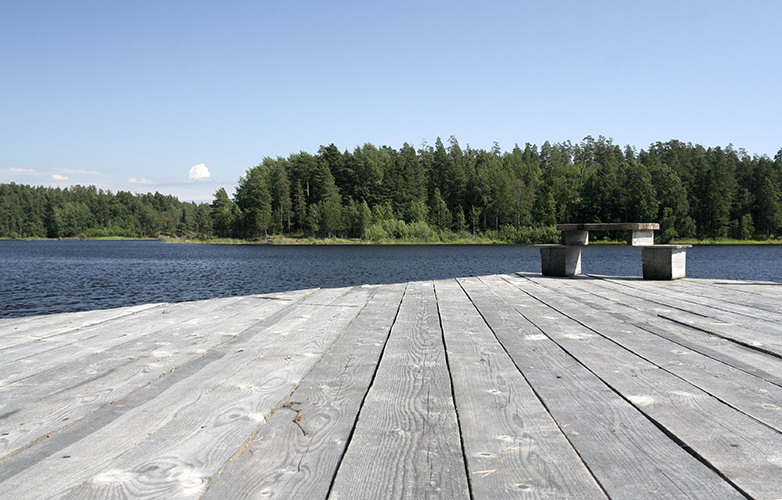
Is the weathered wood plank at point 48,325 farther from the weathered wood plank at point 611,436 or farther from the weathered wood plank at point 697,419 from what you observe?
the weathered wood plank at point 697,419

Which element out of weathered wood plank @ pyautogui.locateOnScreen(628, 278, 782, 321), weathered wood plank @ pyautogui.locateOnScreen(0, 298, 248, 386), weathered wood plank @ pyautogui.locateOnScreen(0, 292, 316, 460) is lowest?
weathered wood plank @ pyautogui.locateOnScreen(628, 278, 782, 321)

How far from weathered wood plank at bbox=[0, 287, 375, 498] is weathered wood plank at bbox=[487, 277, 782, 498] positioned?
59.2 inches

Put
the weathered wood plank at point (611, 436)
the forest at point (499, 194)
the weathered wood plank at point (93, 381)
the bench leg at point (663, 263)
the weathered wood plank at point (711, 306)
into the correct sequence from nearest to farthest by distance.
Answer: the weathered wood plank at point (611, 436) < the weathered wood plank at point (93, 381) < the weathered wood plank at point (711, 306) < the bench leg at point (663, 263) < the forest at point (499, 194)

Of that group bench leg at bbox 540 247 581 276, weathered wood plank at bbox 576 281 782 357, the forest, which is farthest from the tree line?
weathered wood plank at bbox 576 281 782 357

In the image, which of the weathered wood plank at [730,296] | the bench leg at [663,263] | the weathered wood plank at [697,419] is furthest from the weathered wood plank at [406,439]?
the bench leg at [663,263]

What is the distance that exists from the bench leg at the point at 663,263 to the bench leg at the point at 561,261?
113cm

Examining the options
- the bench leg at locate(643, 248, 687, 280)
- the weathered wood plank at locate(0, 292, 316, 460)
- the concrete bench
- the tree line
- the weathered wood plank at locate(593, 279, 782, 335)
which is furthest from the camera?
the tree line

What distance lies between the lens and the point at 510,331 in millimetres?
3830

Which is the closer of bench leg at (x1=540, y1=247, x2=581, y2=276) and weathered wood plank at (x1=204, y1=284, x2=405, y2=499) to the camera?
weathered wood plank at (x1=204, y1=284, x2=405, y2=499)

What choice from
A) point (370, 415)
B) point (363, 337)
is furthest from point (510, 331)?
point (370, 415)

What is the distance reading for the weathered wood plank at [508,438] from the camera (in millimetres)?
1431

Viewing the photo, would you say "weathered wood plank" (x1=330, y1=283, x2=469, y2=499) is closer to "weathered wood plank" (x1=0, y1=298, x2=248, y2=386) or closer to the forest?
"weathered wood plank" (x1=0, y1=298, x2=248, y2=386)

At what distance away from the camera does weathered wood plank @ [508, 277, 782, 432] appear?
6.89 feet

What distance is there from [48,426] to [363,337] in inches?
77.7
